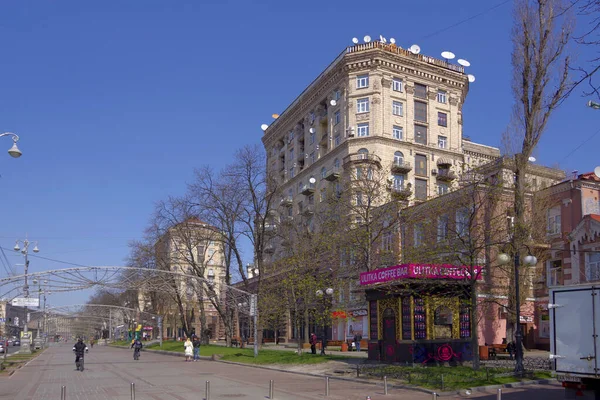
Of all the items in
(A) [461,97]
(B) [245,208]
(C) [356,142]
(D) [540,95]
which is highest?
(A) [461,97]

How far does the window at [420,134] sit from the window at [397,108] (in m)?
2.29

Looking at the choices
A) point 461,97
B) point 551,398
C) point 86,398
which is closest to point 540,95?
point 551,398

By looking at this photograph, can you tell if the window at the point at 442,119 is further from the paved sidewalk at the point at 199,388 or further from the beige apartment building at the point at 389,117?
the paved sidewalk at the point at 199,388

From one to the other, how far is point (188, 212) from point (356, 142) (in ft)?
58.8

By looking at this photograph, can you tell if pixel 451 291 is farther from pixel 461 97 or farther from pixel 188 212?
pixel 461 97

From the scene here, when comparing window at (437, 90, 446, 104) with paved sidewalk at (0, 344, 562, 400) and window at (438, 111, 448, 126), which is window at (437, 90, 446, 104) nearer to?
window at (438, 111, 448, 126)

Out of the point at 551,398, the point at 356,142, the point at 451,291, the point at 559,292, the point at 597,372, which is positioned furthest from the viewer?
the point at 356,142

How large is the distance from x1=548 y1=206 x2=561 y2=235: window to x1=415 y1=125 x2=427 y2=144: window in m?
22.0

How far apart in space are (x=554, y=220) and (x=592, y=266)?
4594 millimetres

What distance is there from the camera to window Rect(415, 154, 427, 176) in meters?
58.9

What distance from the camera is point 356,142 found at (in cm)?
5684

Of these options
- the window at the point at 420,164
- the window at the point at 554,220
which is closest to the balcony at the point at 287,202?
the window at the point at 420,164

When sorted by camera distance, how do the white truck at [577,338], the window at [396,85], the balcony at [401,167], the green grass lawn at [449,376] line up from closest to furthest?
the white truck at [577,338], the green grass lawn at [449,376], the balcony at [401,167], the window at [396,85]

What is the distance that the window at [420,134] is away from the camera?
196 ft
